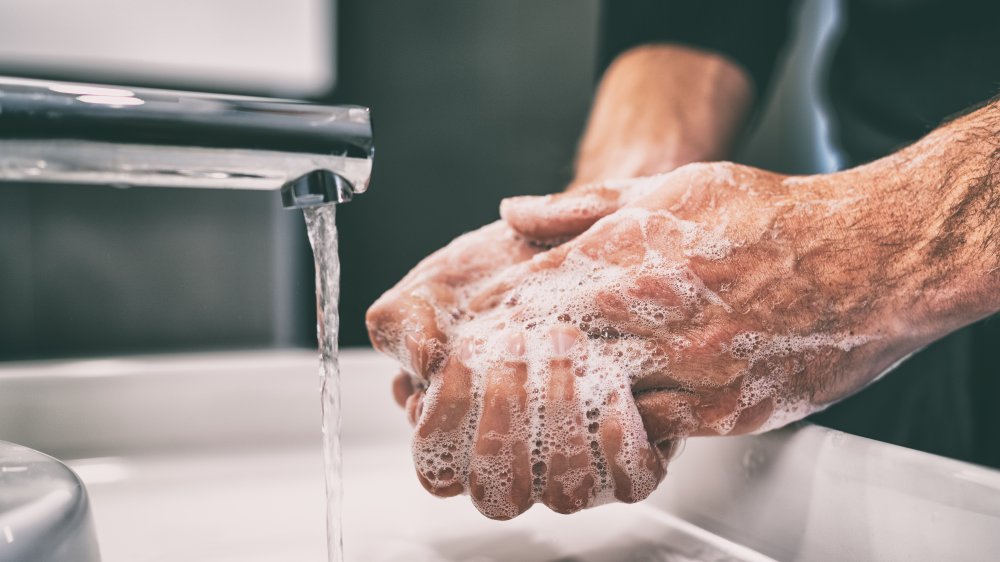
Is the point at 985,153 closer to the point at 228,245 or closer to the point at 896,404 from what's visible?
the point at 896,404

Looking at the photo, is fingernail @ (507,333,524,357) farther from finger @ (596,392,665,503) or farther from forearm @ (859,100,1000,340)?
forearm @ (859,100,1000,340)

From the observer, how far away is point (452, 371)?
0.36 m

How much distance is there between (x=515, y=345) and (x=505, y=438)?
0.15 feet

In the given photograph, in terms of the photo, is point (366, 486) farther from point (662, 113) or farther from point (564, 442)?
point (662, 113)

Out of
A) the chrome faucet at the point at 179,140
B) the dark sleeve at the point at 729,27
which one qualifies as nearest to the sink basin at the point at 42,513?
the chrome faucet at the point at 179,140

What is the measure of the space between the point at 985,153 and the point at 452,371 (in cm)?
Result: 31

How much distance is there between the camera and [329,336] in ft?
1.29

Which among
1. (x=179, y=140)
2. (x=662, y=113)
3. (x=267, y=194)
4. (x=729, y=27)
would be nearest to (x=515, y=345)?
(x=179, y=140)

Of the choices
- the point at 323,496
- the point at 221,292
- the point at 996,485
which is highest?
the point at 996,485

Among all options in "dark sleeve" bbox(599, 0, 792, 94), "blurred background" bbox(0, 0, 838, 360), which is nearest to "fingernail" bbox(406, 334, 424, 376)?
"dark sleeve" bbox(599, 0, 792, 94)

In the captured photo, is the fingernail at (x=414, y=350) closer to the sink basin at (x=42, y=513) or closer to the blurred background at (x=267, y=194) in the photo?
the sink basin at (x=42, y=513)

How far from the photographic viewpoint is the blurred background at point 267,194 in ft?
4.01

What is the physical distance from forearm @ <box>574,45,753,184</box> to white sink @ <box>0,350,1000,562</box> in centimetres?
35

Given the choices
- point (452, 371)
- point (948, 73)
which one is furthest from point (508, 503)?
point (948, 73)
